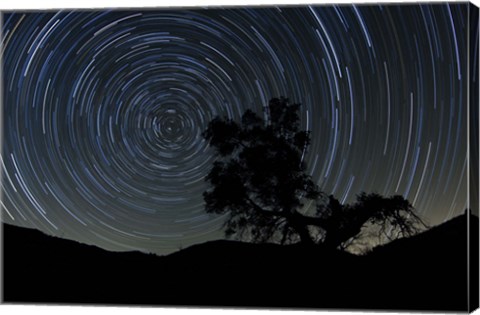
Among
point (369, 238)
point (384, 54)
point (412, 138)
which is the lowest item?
point (369, 238)

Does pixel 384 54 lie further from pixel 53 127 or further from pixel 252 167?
pixel 53 127

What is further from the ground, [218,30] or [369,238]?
[218,30]

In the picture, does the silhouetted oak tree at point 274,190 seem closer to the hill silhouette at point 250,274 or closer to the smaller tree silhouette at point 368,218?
the smaller tree silhouette at point 368,218

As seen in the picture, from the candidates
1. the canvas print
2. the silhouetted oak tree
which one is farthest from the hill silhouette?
the silhouetted oak tree

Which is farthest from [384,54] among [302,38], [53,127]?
[53,127]

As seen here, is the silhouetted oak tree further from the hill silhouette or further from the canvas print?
the hill silhouette

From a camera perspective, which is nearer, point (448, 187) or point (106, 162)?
point (448, 187)

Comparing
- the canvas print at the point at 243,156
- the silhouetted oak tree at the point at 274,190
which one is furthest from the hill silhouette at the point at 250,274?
the silhouetted oak tree at the point at 274,190

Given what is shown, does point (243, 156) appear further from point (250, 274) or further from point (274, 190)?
point (250, 274)
